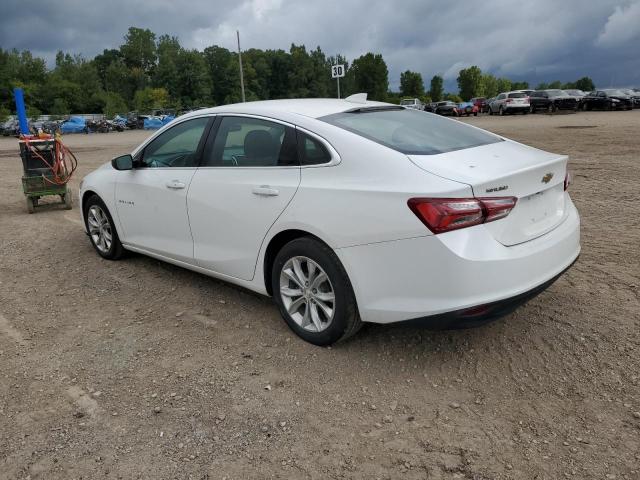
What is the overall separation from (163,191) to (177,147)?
A: 421 mm

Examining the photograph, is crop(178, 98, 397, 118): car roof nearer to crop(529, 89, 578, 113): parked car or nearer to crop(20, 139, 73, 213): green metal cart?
crop(20, 139, 73, 213): green metal cart

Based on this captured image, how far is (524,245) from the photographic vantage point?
3.15 meters

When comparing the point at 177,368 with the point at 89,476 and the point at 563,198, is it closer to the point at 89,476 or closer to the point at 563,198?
the point at 89,476

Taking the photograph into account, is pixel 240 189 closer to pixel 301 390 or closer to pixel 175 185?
pixel 175 185

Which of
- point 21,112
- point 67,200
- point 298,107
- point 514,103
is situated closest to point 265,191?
point 298,107

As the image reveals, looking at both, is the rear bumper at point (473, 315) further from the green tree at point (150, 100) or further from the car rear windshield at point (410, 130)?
the green tree at point (150, 100)

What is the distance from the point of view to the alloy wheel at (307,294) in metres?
3.54

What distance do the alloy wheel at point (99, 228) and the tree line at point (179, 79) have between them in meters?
63.3

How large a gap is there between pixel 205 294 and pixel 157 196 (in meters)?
0.94

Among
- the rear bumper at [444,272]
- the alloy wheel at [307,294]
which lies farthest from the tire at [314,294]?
the rear bumper at [444,272]

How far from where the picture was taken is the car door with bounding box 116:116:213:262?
→ 4.50 m

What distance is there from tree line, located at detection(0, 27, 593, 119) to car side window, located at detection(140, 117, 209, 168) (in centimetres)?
6449

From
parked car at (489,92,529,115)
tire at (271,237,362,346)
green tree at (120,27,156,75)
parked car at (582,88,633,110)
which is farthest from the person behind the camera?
green tree at (120,27,156,75)

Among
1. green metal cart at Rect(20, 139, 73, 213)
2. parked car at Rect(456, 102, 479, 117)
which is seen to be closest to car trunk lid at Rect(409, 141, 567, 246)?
green metal cart at Rect(20, 139, 73, 213)
